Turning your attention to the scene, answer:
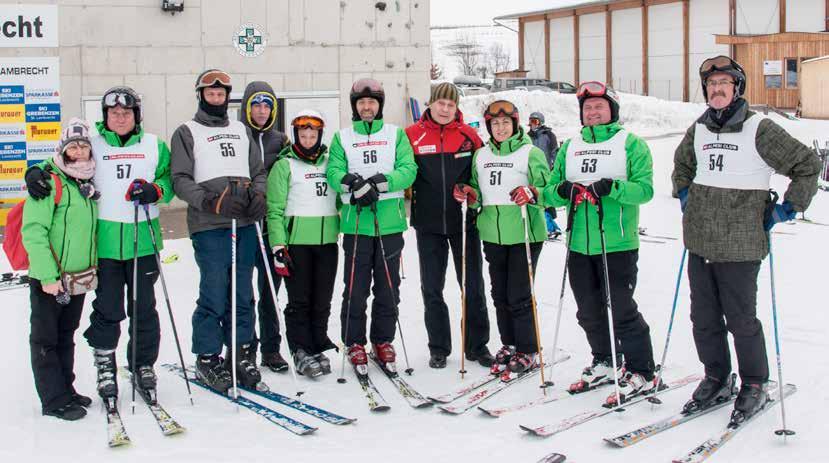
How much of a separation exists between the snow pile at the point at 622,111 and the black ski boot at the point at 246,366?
23.6 meters

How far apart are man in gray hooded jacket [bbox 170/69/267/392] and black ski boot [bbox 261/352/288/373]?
0.40 metres

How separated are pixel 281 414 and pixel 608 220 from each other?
2.14 meters

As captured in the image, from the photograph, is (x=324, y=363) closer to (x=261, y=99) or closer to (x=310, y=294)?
(x=310, y=294)

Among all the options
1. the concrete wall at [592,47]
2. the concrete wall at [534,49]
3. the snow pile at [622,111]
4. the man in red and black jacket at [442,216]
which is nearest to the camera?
the man in red and black jacket at [442,216]

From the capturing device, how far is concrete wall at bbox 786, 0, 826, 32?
3456cm

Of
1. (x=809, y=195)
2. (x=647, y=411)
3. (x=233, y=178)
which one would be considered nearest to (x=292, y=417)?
(x=233, y=178)

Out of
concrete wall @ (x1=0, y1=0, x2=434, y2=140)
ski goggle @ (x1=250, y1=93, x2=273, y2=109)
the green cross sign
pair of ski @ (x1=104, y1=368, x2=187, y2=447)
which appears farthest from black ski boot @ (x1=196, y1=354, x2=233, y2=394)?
the green cross sign

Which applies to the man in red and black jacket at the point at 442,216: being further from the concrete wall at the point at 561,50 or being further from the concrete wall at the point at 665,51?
the concrete wall at the point at 561,50

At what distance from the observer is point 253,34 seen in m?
11.1

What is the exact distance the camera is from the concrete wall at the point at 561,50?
43.7 m

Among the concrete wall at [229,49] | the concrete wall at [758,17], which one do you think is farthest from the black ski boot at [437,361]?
the concrete wall at [758,17]

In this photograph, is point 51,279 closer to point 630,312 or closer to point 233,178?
point 233,178

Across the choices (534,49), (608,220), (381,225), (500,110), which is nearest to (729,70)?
(608,220)

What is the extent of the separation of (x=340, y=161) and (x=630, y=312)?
1.98 m
